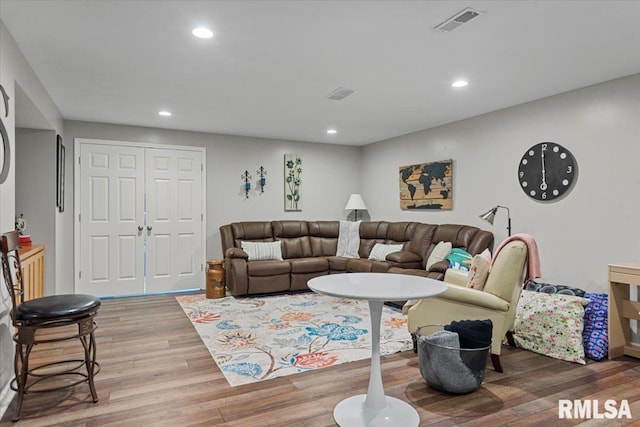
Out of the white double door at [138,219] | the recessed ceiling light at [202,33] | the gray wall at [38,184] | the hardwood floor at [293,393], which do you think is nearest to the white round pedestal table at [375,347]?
→ the hardwood floor at [293,393]

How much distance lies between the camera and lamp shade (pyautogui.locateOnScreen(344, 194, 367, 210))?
692 centimetres

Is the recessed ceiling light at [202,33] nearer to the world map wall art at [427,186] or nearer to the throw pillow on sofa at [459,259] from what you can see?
the throw pillow on sofa at [459,259]

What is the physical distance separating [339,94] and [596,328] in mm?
3106

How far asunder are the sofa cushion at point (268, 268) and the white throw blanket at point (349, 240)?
114 centimetres

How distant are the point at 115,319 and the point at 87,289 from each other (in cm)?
140

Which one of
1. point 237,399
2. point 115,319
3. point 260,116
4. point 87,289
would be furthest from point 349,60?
point 87,289

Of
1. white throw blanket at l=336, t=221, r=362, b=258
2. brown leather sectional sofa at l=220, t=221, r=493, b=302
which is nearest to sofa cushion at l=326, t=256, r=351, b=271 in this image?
brown leather sectional sofa at l=220, t=221, r=493, b=302

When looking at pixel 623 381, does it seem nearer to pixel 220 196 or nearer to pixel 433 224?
pixel 433 224

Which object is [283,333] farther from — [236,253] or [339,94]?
[339,94]

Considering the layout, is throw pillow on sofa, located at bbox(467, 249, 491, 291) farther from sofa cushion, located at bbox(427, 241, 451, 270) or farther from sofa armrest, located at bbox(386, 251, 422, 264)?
sofa armrest, located at bbox(386, 251, 422, 264)

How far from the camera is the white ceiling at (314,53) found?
2.42 m

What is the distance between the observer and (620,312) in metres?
3.35

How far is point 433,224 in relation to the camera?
5621 mm

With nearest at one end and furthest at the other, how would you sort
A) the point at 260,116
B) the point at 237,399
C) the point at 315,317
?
the point at 237,399
the point at 315,317
the point at 260,116
